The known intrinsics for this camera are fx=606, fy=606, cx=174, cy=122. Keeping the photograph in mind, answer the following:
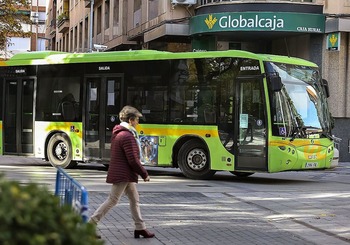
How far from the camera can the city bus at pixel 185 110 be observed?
47.8 ft

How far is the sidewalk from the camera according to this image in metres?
7.89

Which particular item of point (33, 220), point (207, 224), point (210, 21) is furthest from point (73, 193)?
point (210, 21)

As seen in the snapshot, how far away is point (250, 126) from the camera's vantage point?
14617 millimetres

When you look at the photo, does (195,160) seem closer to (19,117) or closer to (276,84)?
(276,84)

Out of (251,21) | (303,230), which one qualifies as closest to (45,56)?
(251,21)

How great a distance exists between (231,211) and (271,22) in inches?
547

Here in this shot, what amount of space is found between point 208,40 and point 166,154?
10291mm

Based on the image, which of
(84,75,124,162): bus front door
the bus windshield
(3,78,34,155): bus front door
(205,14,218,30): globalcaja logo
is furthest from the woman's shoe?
(205,14,218,30): globalcaja logo

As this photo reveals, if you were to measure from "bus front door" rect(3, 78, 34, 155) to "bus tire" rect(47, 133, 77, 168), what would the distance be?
2.49ft

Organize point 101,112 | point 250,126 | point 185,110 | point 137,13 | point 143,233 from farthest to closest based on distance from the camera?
point 137,13, point 101,112, point 185,110, point 250,126, point 143,233

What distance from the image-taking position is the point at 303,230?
8.77 metres

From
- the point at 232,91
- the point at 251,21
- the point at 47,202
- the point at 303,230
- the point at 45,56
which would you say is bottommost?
the point at 303,230

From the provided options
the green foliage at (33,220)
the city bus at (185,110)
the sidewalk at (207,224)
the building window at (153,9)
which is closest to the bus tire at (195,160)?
the city bus at (185,110)

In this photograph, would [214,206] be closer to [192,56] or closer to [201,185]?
[201,185]
